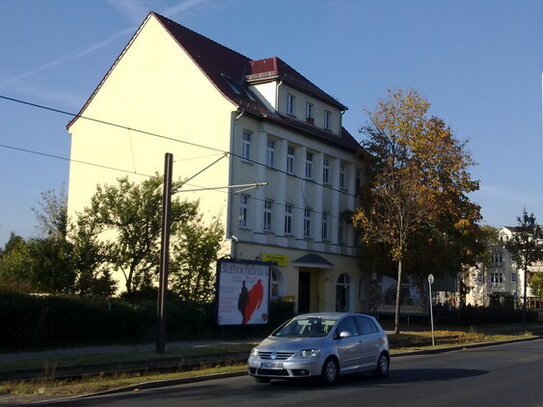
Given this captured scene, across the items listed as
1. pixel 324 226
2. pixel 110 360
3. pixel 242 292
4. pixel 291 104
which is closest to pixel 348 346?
pixel 110 360

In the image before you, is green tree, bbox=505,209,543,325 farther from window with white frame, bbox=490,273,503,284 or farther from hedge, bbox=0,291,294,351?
window with white frame, bbox=490,273,503,284

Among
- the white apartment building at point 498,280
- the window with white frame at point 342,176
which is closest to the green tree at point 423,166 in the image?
the window with white frame at point 342,176

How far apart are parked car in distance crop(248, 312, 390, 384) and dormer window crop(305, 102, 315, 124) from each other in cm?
2586

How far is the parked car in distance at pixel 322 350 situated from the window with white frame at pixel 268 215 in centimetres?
2104

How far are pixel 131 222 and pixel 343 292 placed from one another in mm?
18508

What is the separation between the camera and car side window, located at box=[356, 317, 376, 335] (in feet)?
53.6

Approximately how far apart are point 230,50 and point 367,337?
99.7 ft

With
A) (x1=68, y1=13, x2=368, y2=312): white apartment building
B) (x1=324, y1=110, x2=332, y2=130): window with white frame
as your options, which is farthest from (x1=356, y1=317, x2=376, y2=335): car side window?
(x1=324, y1=110, x2=332, y2=130): window with white frame

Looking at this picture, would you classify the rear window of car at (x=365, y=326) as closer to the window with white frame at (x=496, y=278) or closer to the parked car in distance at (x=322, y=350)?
the parked car in distance at (x=322, y=350)

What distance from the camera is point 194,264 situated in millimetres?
32438

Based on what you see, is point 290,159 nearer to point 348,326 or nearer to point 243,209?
point 243,209

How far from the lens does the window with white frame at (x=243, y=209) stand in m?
36.0

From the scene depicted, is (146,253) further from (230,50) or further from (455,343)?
(230,50)

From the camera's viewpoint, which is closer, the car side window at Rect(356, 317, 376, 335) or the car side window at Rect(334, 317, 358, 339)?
the car side window at Rect(334, 317, 358, 339)
